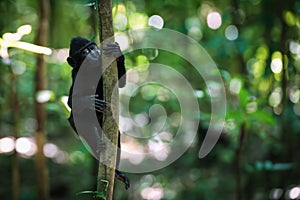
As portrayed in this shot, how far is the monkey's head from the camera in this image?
1304mm

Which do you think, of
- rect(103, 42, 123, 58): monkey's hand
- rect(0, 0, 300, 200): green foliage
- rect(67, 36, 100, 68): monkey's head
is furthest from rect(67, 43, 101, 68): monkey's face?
rect(0, 0, 300, 200): green foliage

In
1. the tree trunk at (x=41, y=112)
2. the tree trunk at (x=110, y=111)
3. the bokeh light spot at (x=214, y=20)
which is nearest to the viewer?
the tree trunk at (x=110, y=111)

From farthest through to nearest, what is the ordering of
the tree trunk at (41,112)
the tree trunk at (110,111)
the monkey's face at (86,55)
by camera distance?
1. the tree trunk at (41,112)
2. the monkey's face at (86,55)
3. the tree trunk at (110,111)

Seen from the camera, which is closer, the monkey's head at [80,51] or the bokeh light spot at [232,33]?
the monkey's head at [80,51]

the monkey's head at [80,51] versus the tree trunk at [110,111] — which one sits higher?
the monkey's head at [80,51]

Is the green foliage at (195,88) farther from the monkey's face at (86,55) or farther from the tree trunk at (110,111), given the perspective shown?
the tree trunk at (110,111)

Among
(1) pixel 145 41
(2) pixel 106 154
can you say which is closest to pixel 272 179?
(1) pixel 145 41

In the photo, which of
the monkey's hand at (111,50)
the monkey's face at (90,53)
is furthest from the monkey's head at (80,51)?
the monkey's hand at (111,50)

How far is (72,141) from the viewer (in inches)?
164

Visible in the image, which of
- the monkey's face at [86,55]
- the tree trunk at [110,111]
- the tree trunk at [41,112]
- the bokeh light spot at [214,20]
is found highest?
the bokeh light spot at [214,20]

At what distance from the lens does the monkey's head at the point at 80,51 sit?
1.30m

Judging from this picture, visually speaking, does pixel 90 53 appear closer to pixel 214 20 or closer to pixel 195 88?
pixel 214 20

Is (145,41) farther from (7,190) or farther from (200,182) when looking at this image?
(7,190)

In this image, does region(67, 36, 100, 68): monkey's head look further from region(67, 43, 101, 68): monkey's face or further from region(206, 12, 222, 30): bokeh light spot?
region(206, 12, 222, 30): bokeh light spot
